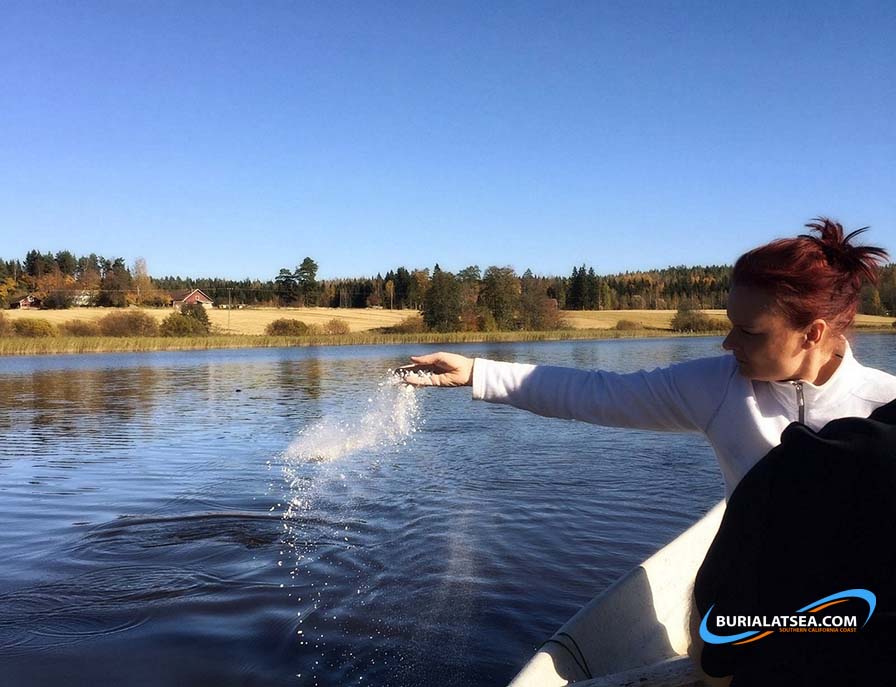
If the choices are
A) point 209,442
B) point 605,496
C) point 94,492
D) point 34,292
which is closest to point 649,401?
point 605,496

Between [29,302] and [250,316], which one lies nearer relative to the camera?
[250,316]

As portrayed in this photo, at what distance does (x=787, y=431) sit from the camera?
2139 millimetres

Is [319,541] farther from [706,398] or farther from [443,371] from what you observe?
[706,398]

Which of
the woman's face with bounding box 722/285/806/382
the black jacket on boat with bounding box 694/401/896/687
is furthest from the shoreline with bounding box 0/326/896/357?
the black jacket on boat with bounding box 694/401/896/687

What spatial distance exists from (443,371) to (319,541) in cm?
559

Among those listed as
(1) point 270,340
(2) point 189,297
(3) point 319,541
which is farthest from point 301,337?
(3) point 319,541

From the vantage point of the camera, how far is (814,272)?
2.28m

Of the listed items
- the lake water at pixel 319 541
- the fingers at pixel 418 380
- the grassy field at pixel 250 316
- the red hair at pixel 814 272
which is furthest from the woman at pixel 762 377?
the grassy field at pixel 250 316

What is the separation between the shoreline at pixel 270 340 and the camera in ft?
175

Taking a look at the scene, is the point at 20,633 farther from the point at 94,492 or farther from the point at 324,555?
the point at 94,492

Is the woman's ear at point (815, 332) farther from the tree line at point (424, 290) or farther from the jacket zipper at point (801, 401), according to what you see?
the tree line at point (424, 290)

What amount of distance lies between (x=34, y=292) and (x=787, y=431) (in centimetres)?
11712

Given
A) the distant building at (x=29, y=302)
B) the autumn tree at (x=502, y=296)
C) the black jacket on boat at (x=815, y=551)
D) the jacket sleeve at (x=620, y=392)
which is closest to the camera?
the black jacket on boat at (x=815, y=551)

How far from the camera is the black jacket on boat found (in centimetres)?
193
